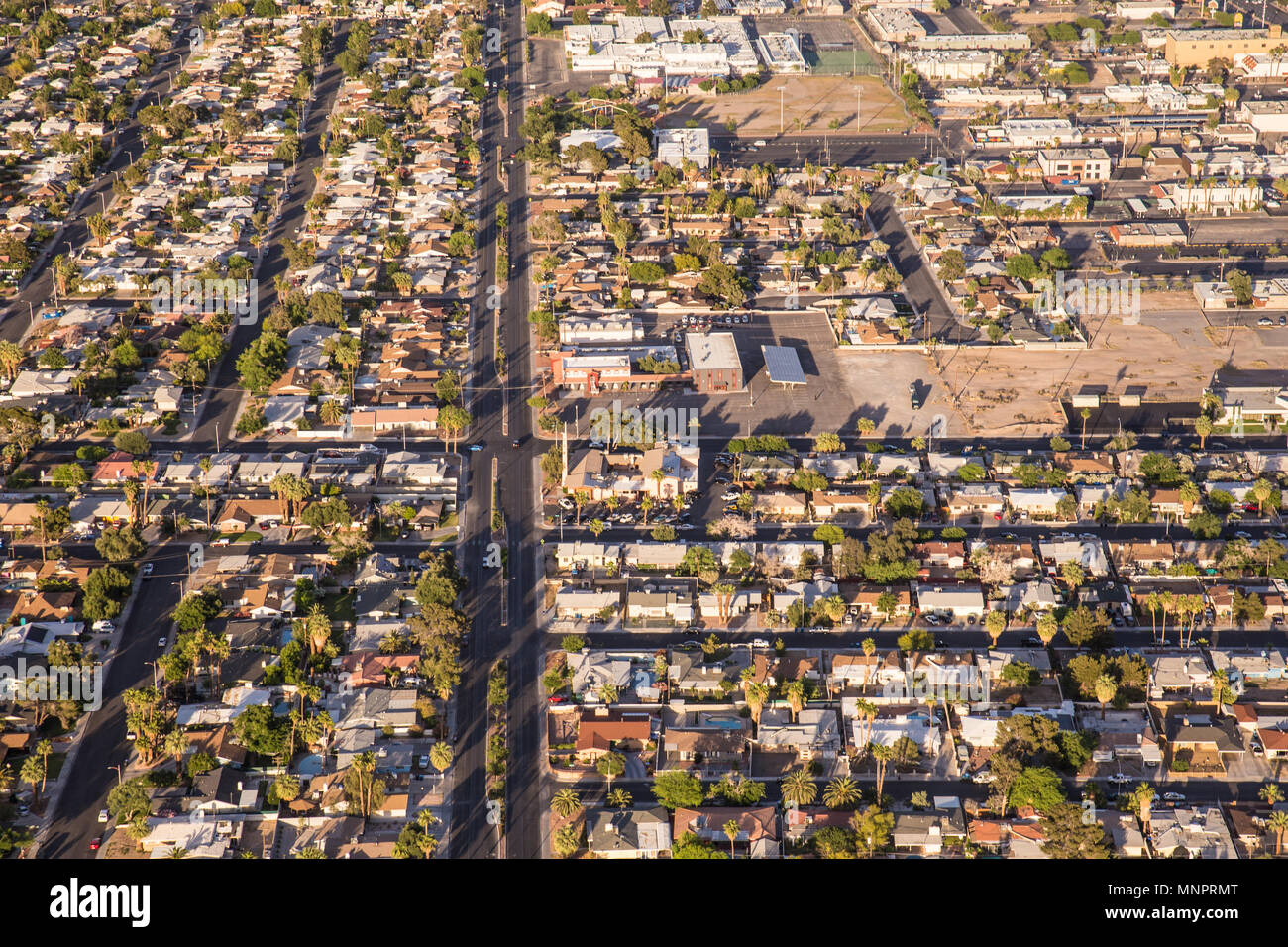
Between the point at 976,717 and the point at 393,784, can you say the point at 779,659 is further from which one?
the point at 393,784

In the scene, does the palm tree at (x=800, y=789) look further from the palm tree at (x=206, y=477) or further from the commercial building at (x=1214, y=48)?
the commercial building at (x=1214, y=48)

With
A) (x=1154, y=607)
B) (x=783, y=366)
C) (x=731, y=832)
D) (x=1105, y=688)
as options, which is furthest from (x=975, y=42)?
(x=731, y=832)

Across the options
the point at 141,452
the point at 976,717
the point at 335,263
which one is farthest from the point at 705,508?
the point at 335,263

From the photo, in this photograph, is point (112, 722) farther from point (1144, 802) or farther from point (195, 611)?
point (1144, 802)

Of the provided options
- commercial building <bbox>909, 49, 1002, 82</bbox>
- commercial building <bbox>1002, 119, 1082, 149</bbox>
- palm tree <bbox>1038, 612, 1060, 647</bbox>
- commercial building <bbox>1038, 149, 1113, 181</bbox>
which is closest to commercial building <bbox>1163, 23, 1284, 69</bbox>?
commercial building <bbox>909, 49, 1002, 82</bbox>

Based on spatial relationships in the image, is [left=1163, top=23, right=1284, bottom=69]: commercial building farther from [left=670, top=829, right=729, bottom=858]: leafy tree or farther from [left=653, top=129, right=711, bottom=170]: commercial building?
[left=670, top=829, right=729, bottom=858]: leafy tree
